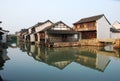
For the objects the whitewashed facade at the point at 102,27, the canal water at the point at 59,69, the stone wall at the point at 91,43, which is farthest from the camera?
the whitewashed facade at the point at 102,27

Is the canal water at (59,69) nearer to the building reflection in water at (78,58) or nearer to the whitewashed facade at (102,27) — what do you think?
the building reflection in water at (78,58)

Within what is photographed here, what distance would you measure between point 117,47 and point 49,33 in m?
16.0

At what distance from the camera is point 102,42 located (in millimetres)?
45094

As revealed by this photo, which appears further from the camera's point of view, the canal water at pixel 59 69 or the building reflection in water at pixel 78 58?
the building reflection in water at pixel 78 58

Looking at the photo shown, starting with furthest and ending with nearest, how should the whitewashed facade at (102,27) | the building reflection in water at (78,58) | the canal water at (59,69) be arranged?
the whitewashed facade at (102,27)
the building reflection in water at (78,58)
the canal water at (59,69)

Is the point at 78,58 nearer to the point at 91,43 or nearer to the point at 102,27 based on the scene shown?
the point at 91,43

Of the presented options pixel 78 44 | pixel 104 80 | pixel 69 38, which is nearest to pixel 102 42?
pixel 78 44

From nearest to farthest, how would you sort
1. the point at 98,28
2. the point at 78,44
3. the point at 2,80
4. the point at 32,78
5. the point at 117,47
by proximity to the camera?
1. the point at 2,80
2. the point at 32,78
3. the point at 117,47
4. the point at 78,44
5. the point at 98,28

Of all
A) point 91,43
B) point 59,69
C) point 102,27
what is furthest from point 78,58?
point 102,27

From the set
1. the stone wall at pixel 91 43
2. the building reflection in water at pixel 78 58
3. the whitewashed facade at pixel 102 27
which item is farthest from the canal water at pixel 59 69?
the whitewashed facade at pixel 102 27

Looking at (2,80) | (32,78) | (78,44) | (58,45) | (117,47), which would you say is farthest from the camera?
(78,44)

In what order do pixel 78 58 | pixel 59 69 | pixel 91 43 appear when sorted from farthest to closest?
1. pixel 91 43
2. pixel 78 58
3. pixel 59 69

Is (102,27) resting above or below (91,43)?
above

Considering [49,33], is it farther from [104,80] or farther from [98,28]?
[104,80]
